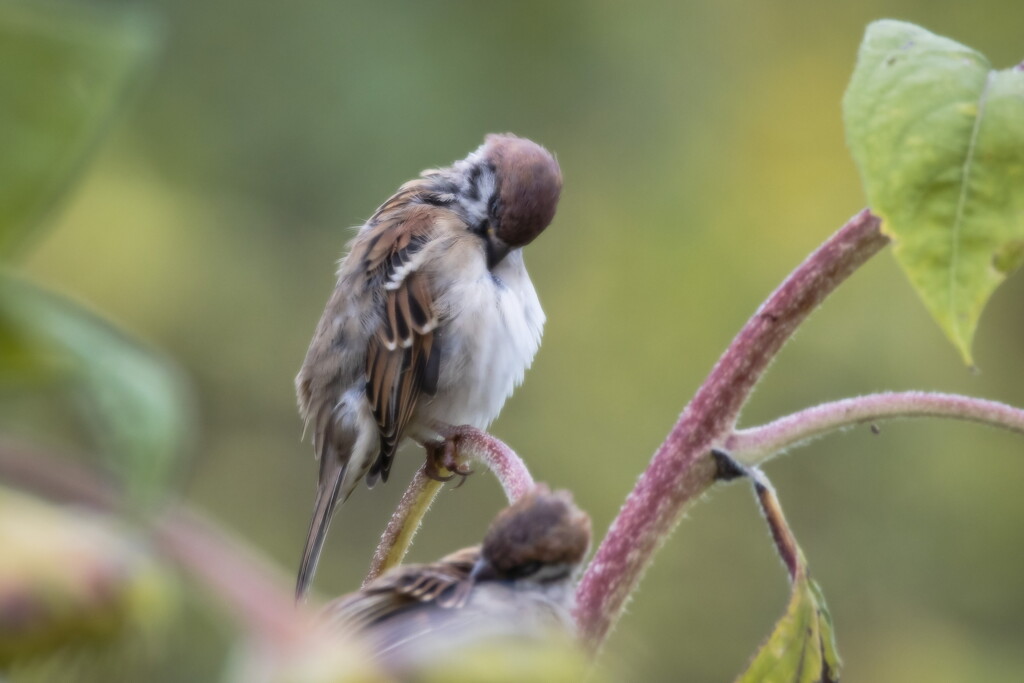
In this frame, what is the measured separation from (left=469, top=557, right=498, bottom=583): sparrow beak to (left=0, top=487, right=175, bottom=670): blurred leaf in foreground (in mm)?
709

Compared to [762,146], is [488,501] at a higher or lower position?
lower

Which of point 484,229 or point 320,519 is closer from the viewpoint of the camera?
point 320,519

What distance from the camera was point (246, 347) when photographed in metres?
8.71

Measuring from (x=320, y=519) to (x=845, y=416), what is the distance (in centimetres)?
168

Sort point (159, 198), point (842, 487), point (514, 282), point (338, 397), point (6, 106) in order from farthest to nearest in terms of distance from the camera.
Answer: point (159, 198) < point (842, 487) < point (514, 282) < point (338, 397) < point (6, 106)

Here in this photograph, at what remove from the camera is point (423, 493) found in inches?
58.0

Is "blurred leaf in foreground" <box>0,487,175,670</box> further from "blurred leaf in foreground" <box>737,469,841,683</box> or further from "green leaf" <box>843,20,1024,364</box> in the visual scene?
"blurred leaf in foreground" <box>737,469,841,683</box>

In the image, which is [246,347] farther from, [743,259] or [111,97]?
[111,97]

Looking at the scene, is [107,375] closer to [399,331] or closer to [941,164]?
[941,164]

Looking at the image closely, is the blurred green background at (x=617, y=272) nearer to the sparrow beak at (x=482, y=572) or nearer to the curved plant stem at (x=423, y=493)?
the curved plant stem at (x=423, y=493)

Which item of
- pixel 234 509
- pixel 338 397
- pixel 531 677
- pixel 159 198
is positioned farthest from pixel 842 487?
pixel 531 677

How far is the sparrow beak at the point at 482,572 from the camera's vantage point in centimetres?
117

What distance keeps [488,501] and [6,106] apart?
298 inches

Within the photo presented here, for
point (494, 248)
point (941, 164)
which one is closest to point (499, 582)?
point (941, 164)
